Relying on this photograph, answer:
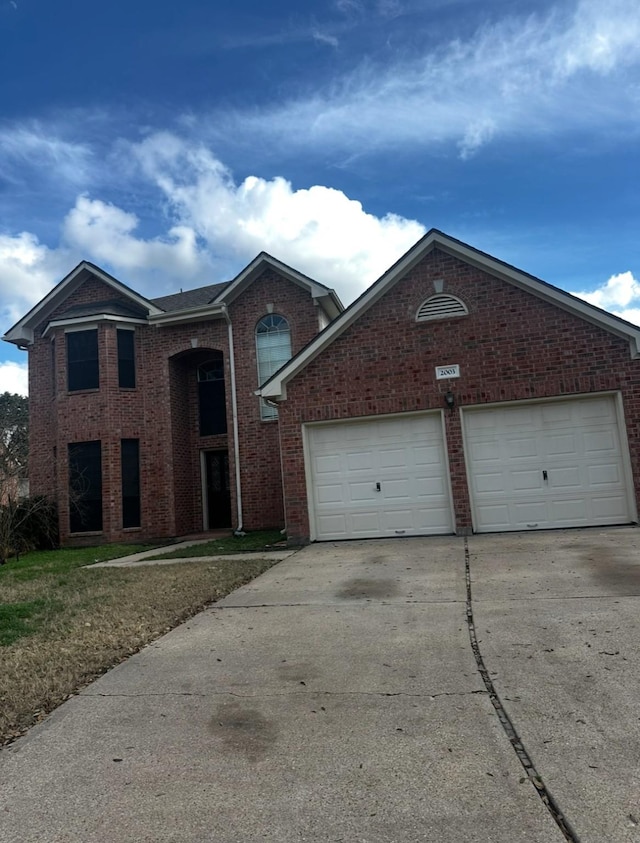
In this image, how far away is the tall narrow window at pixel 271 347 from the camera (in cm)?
1557

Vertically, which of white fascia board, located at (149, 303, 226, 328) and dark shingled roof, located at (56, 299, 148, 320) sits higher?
dark shingled roof, located at (56, 299, 148, 320)

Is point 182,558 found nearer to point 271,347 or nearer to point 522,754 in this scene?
point 271,347

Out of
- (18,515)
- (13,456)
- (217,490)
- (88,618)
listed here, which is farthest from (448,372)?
(13,456)

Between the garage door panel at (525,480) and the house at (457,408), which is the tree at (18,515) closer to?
the house at (457,408)

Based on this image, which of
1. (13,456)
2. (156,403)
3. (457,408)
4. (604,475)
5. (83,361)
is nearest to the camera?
(604,475)

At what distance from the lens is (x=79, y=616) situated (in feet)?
20.0

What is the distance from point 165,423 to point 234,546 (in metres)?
5.43

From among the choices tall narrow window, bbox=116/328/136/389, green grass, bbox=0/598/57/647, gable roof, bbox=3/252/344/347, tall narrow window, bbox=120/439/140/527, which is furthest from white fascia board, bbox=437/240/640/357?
tall narrow window, bbox=120/439/140/527

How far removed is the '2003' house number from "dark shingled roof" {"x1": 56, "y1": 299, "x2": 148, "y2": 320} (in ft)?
30.2

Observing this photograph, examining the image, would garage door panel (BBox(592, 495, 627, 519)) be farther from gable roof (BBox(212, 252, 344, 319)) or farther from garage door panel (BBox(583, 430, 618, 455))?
gable roof (BBox(212, 252, 344, 319))

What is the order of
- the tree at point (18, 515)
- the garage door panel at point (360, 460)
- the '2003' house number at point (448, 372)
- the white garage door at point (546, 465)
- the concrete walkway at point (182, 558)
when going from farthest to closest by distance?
the tree at point (18, 515) < the garage door panel at point (360, 460) < the '2003' house number at point (448, 372) < the white garage door at point (546, 465) < the concrete walkway at point (182, 558)

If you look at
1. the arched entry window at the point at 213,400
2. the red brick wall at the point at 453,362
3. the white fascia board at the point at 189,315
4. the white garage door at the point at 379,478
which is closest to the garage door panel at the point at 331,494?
the white garage door at the point at 379,478

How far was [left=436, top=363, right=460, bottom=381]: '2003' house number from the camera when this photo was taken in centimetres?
1093

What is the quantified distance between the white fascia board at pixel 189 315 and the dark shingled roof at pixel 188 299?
0.40m
